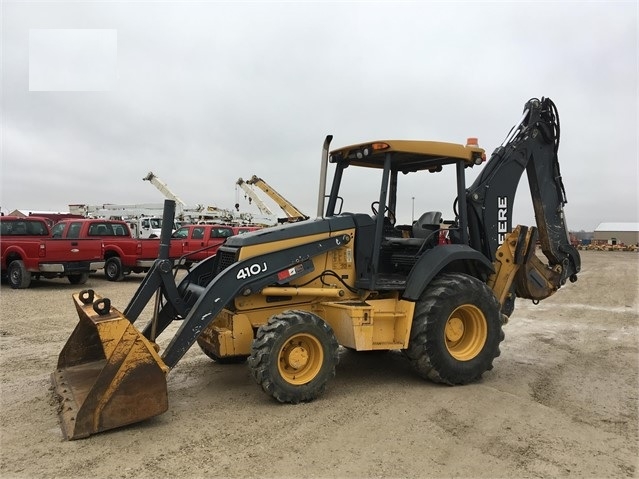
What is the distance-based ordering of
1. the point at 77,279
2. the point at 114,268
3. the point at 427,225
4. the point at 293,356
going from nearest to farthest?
1. the point at 293,356
2. the point at 427,225
3. the point at 77,279
4. the point at 114,268

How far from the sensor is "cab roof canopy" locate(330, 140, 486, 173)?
591cm

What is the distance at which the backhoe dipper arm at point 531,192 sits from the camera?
678 cm

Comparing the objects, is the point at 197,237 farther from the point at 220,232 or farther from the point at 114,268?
the point at 114,268

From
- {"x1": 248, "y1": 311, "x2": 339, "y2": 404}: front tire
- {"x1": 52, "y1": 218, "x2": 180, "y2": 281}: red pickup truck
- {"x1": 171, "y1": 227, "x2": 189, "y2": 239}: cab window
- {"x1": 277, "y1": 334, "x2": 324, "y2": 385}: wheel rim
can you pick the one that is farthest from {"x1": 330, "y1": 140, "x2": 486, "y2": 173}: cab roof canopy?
{"x1": 171, "y1": 227, "x2": 189, "y2": 239}: cab window

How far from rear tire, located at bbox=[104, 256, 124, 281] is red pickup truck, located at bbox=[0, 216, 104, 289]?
0.95 metres

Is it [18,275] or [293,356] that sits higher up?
[293,356]

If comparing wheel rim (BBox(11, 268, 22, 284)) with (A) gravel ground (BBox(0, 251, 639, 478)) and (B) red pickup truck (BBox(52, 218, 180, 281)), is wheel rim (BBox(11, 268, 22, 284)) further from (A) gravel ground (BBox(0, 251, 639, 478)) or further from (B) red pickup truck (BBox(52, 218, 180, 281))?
(A) gravel ground (BBox(0, 251, 639, 478))

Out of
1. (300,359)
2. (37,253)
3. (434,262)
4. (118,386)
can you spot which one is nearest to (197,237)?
(37,253)

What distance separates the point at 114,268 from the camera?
1655 cm

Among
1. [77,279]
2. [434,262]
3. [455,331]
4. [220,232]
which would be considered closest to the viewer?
[434,262]

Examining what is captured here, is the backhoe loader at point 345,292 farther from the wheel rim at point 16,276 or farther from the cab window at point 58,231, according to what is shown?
the cab window at point 58,231

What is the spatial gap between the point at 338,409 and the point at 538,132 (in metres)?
4.63

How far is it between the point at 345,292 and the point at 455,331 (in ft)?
4.44

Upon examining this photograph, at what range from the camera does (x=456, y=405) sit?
5.17 meters
